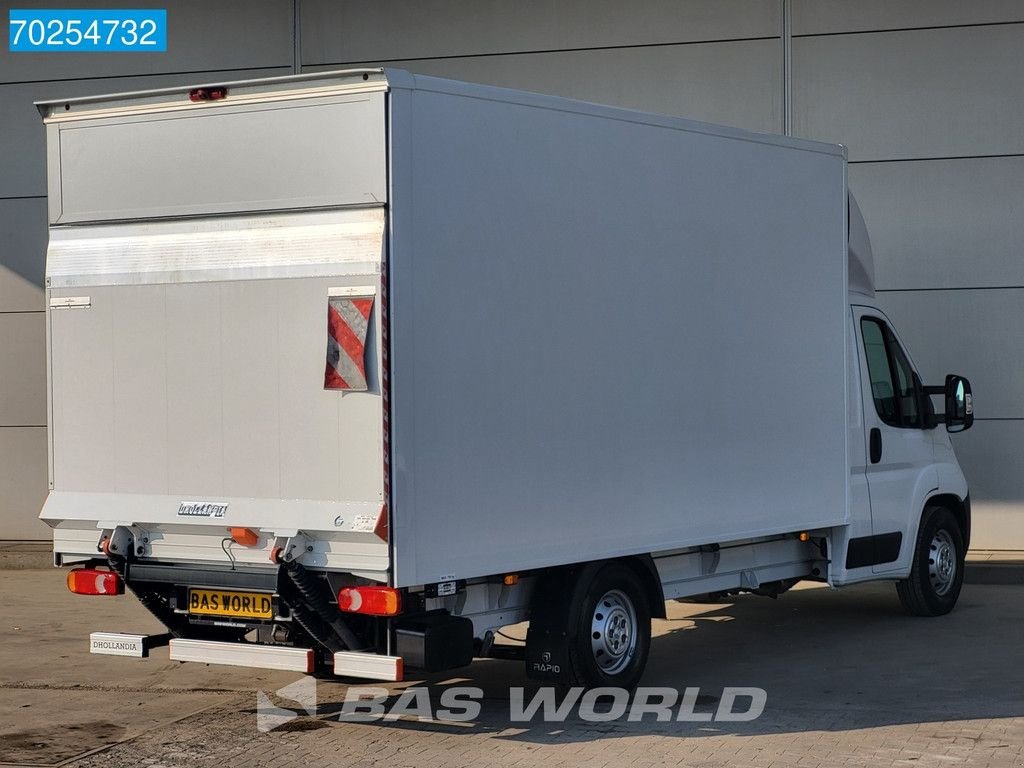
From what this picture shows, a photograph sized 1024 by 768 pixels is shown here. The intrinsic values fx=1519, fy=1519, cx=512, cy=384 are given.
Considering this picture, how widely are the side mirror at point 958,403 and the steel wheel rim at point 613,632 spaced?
3.73 m

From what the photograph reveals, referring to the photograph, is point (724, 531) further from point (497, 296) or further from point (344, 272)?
point (344, 272)

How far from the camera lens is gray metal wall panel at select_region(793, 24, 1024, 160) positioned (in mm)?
14457

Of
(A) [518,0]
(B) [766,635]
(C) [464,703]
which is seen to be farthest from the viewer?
(A) [518,0]

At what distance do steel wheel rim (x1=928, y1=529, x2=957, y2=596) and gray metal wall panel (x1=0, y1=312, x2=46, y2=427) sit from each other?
980 cm

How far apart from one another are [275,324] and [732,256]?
2.94m

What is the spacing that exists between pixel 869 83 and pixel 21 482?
987 centimetres

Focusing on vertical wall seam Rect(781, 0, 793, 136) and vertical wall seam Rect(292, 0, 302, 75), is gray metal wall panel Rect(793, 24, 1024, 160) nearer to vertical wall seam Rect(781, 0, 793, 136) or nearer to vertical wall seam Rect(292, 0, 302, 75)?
vertical wall seam Rect(781, 0, 793, 136)

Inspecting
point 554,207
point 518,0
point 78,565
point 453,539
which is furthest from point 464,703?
point 518,0

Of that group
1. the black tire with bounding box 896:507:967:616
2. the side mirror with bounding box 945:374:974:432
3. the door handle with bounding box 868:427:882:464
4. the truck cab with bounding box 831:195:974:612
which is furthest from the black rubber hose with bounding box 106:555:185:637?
the side mirror with bounding box 945:374:974:432

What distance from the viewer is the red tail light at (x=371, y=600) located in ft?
22.9

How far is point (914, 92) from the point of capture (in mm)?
14680

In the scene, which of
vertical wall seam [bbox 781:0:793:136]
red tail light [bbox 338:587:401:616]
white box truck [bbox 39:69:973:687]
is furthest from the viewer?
vertical wall seam [bbox 781:0:793:136]

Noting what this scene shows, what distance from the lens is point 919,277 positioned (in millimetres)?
14664

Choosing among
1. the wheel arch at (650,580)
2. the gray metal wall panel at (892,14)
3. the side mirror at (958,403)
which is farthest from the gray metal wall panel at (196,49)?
the wheel arch at (650,580)
